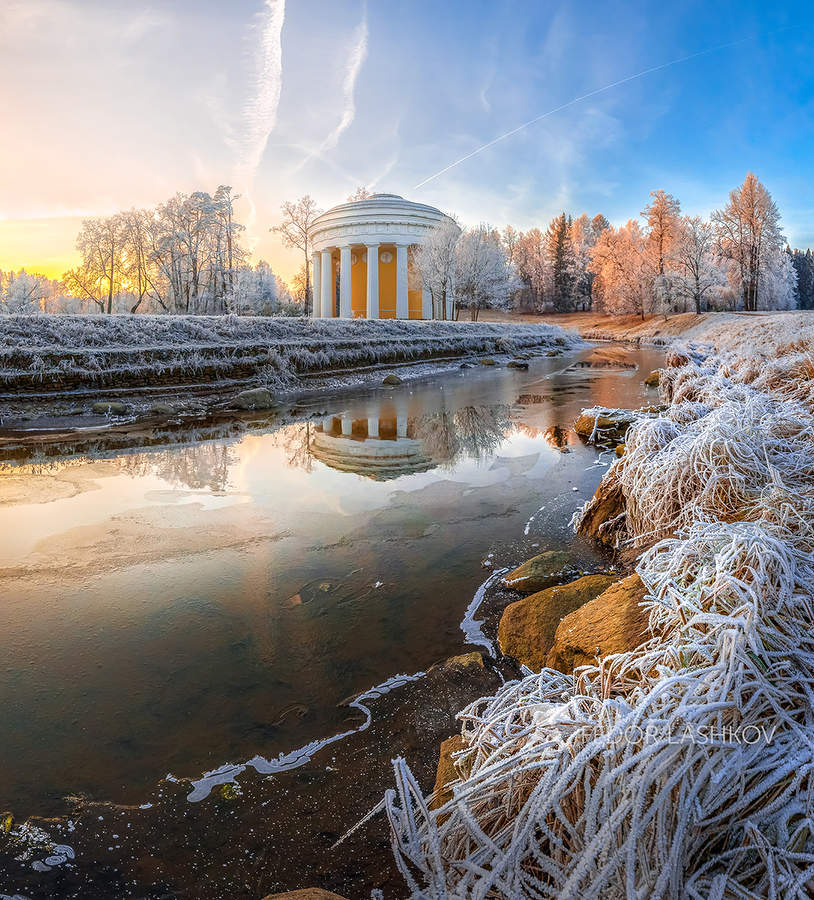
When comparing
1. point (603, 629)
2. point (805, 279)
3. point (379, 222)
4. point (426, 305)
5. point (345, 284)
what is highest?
point (805, 279)

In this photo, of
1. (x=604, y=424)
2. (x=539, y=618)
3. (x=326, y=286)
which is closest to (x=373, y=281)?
(x=326, y=286)

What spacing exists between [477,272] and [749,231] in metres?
26.1

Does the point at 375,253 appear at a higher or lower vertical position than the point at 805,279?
lower

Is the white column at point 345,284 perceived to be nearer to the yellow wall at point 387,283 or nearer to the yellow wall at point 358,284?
the yellow wall at point 358,284

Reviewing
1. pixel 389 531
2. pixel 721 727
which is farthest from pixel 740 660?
pixel 389 531

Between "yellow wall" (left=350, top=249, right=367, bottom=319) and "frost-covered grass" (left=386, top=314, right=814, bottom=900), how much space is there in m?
44.2

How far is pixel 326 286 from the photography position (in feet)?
146

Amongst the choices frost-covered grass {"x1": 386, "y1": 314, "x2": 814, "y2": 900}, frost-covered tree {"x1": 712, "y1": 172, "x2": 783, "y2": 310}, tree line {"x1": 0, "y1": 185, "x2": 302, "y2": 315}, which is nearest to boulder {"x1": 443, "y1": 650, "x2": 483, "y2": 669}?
frost-covered grass {"x1": 386, "y1": 314, "x2": 814, "y2": 900}

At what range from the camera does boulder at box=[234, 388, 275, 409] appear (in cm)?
1233

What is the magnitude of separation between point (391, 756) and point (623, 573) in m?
2.02

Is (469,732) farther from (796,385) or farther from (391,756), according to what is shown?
(796,385)

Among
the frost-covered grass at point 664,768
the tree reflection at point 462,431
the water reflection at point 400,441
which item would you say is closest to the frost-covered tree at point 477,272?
the tree reflection at point 462,431

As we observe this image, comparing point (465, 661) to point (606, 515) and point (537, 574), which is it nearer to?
point (537, 574)

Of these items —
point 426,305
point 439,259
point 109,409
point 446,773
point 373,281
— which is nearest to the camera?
point 446,773
